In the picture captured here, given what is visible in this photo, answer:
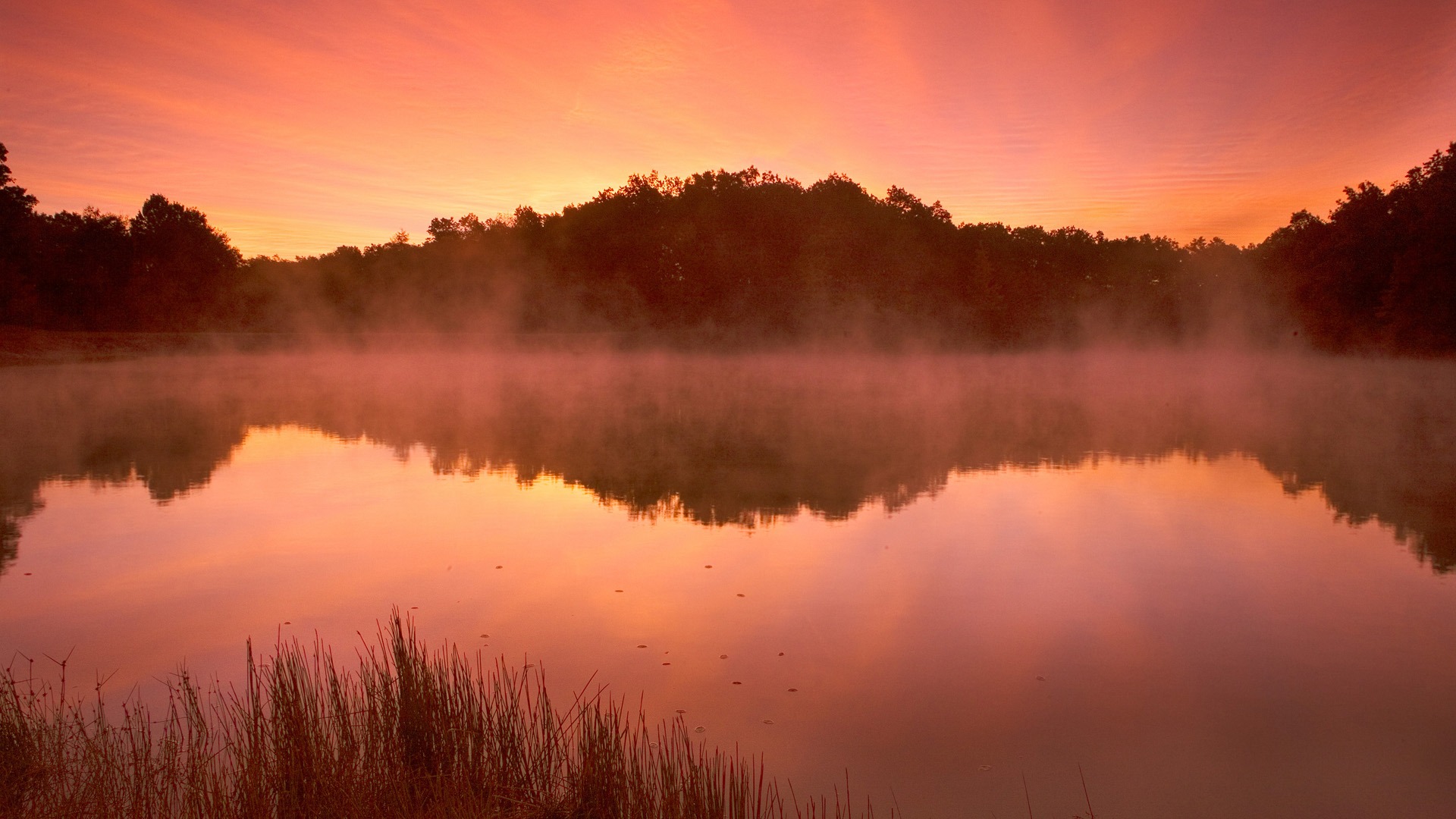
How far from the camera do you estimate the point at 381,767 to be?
4531 mm

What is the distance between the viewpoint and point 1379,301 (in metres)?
47.8

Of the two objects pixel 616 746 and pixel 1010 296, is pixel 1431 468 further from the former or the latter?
pixel 1010 296

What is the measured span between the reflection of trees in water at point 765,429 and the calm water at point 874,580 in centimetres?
18

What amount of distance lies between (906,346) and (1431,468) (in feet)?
178

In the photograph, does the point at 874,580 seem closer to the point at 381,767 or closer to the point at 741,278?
the point at 381,767

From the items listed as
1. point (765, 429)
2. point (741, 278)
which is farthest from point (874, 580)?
point (741, 278)

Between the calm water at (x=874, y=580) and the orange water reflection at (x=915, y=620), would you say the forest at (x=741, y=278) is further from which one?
the orange water reflection at (x=915, y=620)

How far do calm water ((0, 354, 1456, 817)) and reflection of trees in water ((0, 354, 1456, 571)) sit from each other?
7.0 inches

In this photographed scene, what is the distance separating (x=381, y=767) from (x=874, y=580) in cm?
542

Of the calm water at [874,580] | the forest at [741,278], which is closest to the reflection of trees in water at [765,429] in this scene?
the calm water at [874,580]

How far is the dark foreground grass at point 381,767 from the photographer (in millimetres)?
4070

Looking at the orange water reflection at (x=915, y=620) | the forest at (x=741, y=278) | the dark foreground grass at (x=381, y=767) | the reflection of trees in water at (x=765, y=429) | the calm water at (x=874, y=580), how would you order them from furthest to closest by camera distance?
the forest at (x=741, y=278)
the reflection of trees in water at (x=765, y=429)
the calm water at (x=874, y=580)
the orange water reflection at (x=915, y=620)
the dark foreground grass at (x=381, y=767)

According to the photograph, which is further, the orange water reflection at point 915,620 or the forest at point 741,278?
the forest at point 741,278

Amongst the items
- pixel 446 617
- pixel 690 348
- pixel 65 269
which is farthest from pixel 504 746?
pixel 65 269
